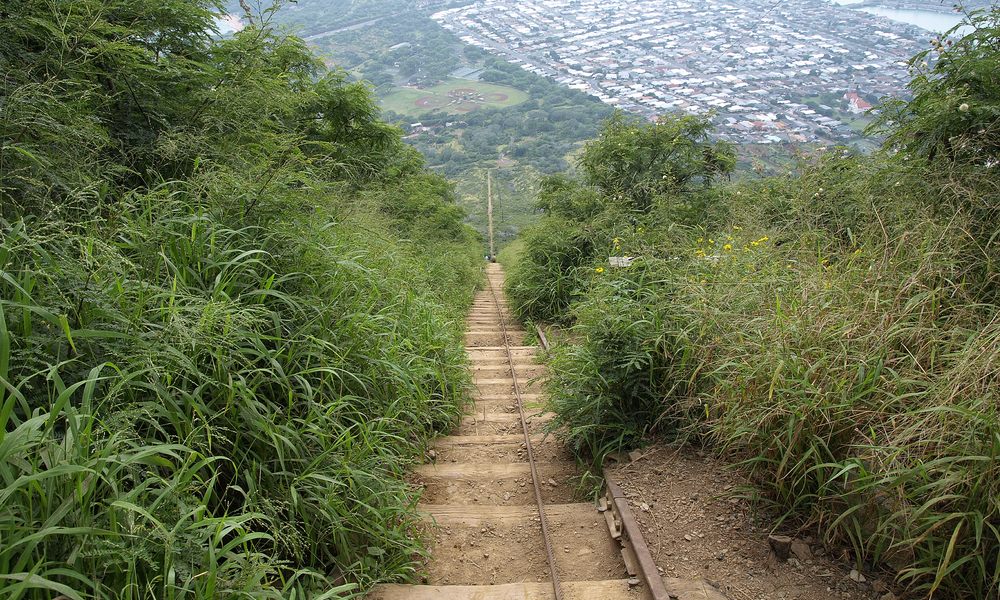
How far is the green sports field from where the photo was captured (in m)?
57.7

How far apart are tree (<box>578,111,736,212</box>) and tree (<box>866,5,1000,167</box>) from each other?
17.6 ft

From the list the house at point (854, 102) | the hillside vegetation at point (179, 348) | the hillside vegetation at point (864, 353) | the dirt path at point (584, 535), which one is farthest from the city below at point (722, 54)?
the hillside vegetation at point (179, 348)

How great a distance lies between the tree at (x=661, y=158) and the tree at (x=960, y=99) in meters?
5.35

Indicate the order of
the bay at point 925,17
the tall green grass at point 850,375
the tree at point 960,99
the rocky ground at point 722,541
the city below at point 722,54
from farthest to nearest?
the city below at point 722,54
the bay at point 925,17
the tree at point 960,99
the rocky ground at point 722,541
the tall green grass at point 850,375

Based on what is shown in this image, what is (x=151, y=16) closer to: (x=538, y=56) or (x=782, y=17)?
(x=782, y=17)

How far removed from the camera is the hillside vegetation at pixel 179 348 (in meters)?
1.78

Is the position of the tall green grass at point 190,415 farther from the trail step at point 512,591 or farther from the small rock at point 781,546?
the small rock at point 781,546

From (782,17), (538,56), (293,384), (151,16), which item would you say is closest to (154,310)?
(293,384)

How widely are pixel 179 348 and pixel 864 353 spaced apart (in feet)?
12.5

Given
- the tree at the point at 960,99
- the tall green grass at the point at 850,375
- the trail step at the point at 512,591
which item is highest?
the tree at the point at 960,99

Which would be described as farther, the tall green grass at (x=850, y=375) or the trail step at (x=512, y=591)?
the trail step at (x=512, y=591)

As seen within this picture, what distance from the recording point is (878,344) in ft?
9.40

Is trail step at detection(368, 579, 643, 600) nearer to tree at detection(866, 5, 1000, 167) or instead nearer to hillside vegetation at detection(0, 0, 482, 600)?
hillside vegetation at detection(0, 0, 482, 600)

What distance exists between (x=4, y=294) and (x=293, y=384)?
4.69ft
